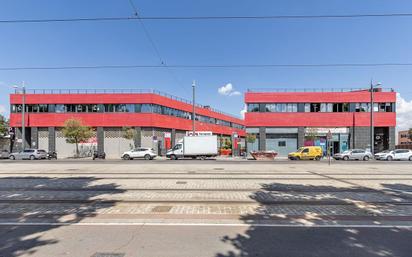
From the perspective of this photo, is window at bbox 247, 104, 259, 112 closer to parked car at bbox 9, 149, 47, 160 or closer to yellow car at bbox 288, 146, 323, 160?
yellow car at bbox 288, 146, 323, 160

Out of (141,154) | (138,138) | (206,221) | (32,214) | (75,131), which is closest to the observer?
(206,221)

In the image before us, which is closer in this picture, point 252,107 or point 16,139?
point 252,107

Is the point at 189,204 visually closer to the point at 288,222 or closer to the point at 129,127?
the point at 288,222

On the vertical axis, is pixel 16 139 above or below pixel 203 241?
above

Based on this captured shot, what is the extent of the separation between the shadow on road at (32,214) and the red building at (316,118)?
35.2 metres

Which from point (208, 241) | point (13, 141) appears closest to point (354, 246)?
point (208, 241)

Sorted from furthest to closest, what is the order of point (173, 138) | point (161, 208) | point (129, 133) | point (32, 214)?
point (173, 138) < point (129, 133) < point (161, 208) < point (32, 214)

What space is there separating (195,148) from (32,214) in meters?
28.6

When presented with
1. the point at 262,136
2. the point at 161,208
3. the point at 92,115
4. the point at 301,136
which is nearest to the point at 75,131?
the point at 92,115

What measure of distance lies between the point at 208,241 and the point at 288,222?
223 cm

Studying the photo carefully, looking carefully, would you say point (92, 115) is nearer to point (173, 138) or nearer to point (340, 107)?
point (173, 138)

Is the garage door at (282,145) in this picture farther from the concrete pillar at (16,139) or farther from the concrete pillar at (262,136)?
the concrete pillar at (16,139)

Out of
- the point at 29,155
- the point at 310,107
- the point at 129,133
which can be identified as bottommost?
the point at 29,155

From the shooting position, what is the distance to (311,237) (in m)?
5.49
